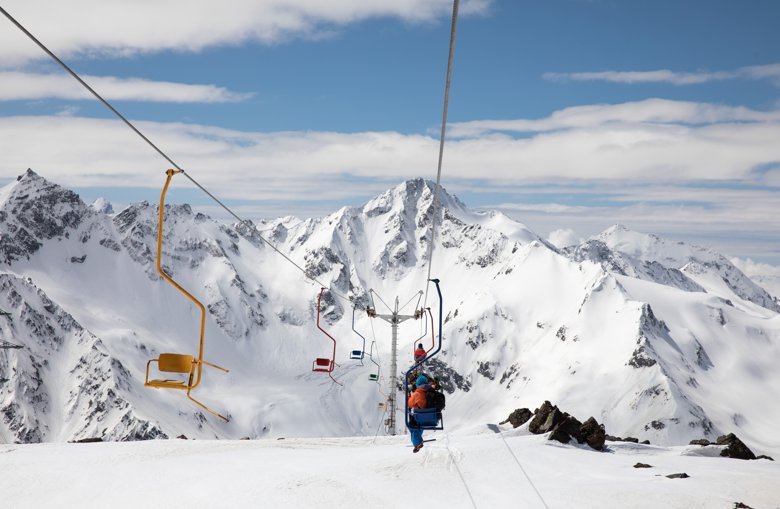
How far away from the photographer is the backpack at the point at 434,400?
24.6m

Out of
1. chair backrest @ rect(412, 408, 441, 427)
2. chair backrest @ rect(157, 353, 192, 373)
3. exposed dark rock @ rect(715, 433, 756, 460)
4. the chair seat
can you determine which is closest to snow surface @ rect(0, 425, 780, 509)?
exposed dark rock @ rect(715, 433, 756, 460)

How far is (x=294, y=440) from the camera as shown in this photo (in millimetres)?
40469

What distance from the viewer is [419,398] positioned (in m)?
24.4

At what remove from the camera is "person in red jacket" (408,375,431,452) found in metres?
24.4

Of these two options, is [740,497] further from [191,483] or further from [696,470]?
[191,483]

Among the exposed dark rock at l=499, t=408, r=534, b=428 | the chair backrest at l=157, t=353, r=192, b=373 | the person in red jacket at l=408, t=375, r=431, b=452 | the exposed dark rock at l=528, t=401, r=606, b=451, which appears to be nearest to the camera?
the chair backrest at l=157, t=353, r=192, b=373

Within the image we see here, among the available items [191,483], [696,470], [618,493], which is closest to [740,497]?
[618,493]

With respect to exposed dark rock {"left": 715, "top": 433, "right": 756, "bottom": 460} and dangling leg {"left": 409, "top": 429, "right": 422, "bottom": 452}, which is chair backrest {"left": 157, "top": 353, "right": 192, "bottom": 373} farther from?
exposed dark rock {"left": 715, "top": 433, "right": 756, "bottom": 460}

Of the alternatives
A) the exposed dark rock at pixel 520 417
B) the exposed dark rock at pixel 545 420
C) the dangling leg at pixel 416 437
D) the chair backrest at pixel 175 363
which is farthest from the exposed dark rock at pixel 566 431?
the chair backrest at pixel 175 363

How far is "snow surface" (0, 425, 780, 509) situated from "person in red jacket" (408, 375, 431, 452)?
1.90 metres

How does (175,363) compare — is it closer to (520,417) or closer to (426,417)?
(426,417)

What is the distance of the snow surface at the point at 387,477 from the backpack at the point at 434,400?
3.17 meters

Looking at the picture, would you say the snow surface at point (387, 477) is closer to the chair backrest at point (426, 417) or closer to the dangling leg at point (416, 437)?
the dangling leg at point (416, 437)

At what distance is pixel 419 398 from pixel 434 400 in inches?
23.9
